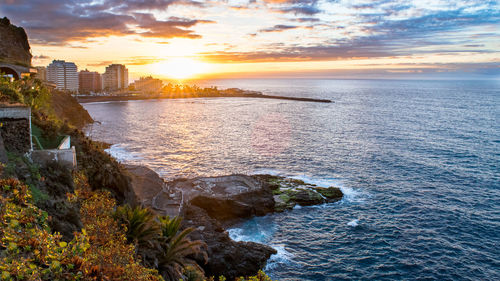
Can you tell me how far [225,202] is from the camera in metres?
46.3

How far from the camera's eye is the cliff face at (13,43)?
6912cm

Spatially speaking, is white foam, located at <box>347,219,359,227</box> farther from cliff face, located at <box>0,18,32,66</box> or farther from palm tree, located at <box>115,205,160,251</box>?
cliff face, located at <box>0,18,32,66</box>

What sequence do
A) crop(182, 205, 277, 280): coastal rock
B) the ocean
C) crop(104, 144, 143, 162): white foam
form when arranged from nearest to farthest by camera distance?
crop(182, 205, 277, 280): coastal rock → the ocean → crop(104, 144, 143, 162): white foam

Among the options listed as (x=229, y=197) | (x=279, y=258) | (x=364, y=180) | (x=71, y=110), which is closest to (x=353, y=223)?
(x=279, y=258)

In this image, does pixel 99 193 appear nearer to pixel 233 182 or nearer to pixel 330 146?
pixel 233 182

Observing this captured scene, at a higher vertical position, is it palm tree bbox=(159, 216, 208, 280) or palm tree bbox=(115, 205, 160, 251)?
palm tree bbox=(115, 205, 160, 251)

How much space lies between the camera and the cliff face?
69.1m

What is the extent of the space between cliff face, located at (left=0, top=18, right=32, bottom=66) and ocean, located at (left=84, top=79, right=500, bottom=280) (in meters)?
26.9

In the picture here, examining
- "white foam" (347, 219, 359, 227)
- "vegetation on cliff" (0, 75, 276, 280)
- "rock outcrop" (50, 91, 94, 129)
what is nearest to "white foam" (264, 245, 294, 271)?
"vegetation on cliff" (0, 75, 276, 280)

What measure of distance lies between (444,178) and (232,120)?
3309 inches

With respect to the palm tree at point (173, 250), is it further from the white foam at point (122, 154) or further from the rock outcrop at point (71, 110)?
the rock outcrop at point (71, 110)

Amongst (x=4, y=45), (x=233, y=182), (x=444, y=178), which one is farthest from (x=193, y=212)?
(x=4, y=45)

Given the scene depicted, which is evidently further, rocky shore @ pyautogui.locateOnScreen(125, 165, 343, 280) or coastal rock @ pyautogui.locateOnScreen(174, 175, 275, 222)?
coastal rock @ pyautogui.locateOnScreen(174, 175, 275, 222)

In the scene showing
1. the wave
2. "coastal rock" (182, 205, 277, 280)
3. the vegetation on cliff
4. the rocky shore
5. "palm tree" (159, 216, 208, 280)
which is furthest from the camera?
the wave
